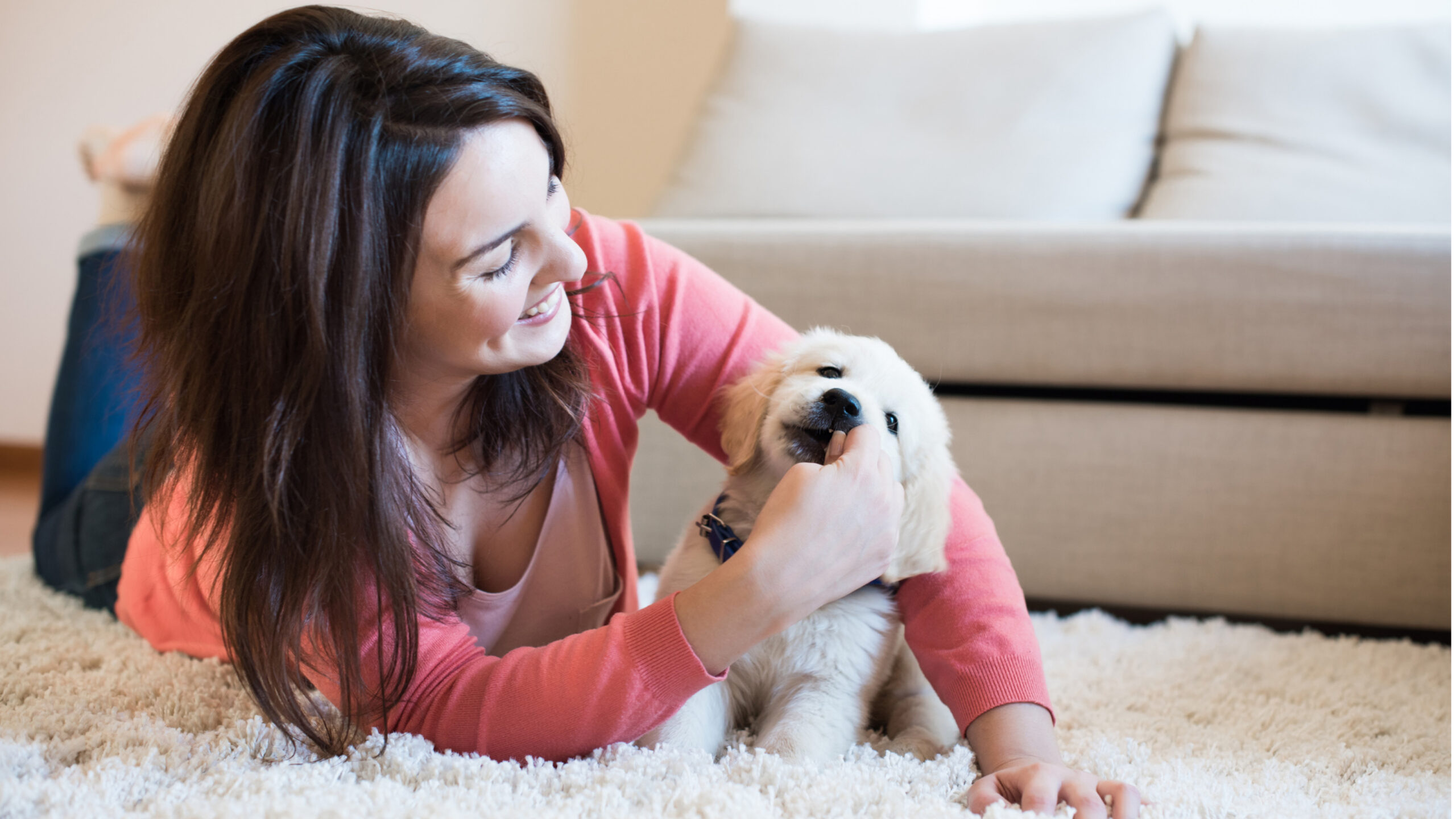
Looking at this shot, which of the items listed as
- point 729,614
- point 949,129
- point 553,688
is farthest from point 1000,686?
point 949,129

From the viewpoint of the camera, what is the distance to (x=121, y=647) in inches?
45.7

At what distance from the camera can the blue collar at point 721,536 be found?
0.93 meters

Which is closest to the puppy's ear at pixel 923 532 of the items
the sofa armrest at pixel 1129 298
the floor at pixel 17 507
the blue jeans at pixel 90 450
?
the sofa armrest at pixel 1129 298

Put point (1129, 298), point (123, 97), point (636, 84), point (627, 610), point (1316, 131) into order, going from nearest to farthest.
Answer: point (627, 610) → point (1129, 298) → point (1316, 131) → point (636, 84) → point (123, 97)

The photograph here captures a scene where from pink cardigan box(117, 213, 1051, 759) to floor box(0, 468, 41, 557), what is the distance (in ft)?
3.47

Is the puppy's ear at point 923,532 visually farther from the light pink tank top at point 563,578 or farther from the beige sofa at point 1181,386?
the beige sofa at point 1181,386

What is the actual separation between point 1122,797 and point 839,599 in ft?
0.95

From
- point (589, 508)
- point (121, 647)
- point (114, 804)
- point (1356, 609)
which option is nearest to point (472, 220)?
point (589, 508)

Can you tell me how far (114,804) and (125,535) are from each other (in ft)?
2.65

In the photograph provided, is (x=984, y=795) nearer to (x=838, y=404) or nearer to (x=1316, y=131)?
(x=838, y=404)

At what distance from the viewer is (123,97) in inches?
117

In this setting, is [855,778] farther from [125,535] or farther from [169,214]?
[125,535]

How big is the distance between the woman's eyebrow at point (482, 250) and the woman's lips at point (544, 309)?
68mm

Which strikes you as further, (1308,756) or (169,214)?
(1308,756)
